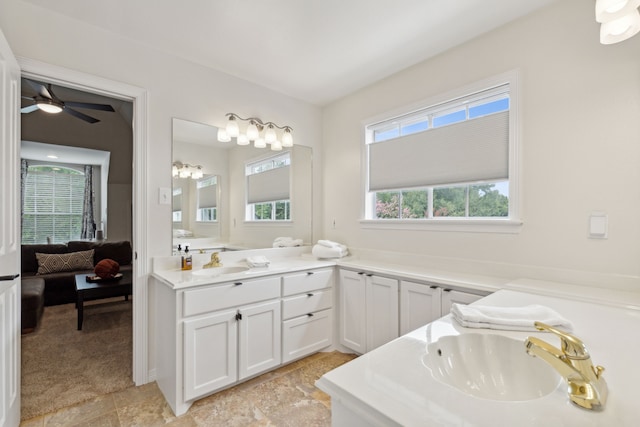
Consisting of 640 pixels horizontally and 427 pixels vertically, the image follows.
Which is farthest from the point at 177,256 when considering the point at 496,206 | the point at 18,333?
the point at 496,206

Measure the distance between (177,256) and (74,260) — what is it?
3.14 meters

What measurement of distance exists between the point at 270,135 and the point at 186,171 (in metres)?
0.85

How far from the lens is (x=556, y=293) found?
5.13 feet

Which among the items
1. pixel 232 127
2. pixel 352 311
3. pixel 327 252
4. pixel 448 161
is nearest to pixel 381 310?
pixel 352 311

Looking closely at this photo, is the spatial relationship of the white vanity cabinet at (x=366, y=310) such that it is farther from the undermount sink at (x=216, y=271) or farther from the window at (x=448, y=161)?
the undermount sink at (x=216, y=271)

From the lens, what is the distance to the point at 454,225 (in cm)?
231

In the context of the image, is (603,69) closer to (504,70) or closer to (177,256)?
(504,70)

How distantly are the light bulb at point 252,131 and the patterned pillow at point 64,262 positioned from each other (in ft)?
11.6

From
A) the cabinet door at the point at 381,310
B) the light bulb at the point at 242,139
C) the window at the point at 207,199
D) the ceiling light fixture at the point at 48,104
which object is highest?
the ceiling light fixture at the point at 48,104

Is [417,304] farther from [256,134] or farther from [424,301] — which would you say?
[256,134]

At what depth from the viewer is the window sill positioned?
6.68ft

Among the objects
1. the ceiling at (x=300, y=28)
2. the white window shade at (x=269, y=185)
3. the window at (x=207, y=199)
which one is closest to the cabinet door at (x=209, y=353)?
the window at (x=207, y=199)

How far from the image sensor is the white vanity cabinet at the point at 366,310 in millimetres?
2305

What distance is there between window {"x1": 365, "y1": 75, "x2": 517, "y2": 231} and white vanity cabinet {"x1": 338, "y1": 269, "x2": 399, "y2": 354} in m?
0.63
